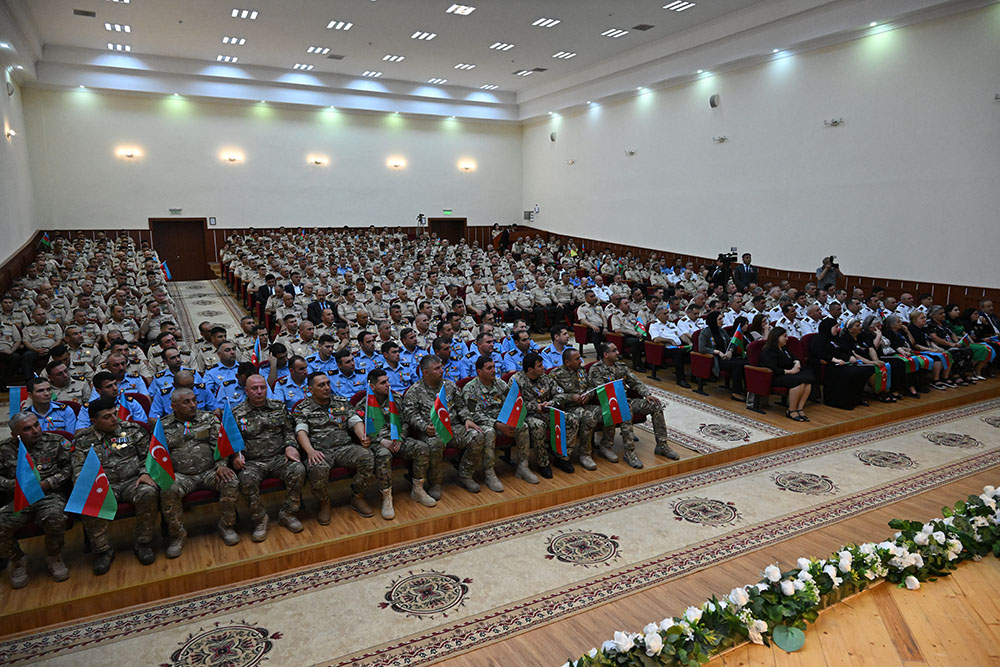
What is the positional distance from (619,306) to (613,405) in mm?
3458

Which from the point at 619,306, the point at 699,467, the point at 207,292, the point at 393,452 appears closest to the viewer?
the point at 393,452

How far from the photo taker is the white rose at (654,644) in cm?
242

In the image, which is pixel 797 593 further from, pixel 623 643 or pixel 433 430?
pixel 433 430

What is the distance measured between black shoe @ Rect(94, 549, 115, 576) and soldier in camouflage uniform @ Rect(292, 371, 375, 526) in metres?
1.14

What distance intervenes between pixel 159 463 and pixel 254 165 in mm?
15894

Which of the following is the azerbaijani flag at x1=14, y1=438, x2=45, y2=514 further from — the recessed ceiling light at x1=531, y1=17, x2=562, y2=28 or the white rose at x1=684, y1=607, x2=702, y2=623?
the recessed ceiling light at x1=531, y1=17, x2=562, y2=28

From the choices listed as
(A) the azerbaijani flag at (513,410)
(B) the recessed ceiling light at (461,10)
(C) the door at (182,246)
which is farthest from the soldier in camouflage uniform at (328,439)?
(C) the door at (182,246)

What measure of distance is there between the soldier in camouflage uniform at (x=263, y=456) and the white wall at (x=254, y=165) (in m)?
14.9

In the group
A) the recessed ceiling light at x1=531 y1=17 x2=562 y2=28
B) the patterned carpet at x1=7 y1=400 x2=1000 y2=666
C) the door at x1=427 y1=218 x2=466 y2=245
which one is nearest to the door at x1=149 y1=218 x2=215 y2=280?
the door at x1=427 y1=218 x2=466 y2=245

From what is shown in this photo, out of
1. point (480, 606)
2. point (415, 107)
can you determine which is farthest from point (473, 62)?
point (480, 606)

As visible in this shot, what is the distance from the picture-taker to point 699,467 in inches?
211

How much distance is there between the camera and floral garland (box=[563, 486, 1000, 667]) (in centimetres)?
246

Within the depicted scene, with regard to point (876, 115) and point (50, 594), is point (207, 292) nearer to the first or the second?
point (50, 594)

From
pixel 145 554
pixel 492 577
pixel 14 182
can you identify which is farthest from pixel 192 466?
pixel 14 182
